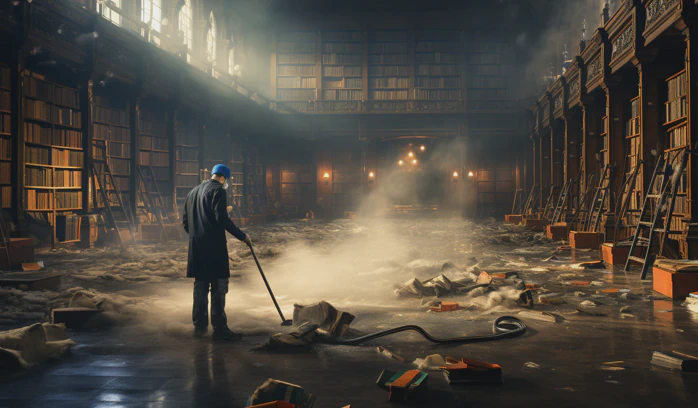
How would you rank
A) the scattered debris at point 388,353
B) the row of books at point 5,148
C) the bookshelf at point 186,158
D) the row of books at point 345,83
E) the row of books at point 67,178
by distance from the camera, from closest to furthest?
the scattered debris at point 388,353
the row of books at point 5,148
the row of books at point 67,178
the bookshelf at point 186,158
the row of books at point 345,83

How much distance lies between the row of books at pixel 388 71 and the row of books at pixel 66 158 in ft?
47.5

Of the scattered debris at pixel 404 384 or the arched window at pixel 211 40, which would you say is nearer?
the scattered debris at pixel 404 384

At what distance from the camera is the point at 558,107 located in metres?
13.8

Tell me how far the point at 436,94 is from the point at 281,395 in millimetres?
20999

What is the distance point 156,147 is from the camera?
517 inches

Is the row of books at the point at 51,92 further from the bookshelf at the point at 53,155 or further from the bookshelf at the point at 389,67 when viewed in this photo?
the bookshelf at the point at 389,67

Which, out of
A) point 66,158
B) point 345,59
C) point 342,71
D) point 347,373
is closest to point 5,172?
point 66,158

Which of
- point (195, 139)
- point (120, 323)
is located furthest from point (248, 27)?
point (120, 323)

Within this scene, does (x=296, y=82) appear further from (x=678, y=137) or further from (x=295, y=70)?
(x=678, y=137)

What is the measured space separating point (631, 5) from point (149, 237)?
975 cm

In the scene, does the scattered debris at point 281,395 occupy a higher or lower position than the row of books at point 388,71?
lower

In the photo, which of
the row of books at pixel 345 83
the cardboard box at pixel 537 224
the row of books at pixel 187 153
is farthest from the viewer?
the row of books at pixel 345 83

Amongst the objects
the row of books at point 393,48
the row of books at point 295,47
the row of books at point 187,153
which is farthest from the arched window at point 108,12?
the row of books at point 393,48

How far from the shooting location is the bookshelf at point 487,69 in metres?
21.9
